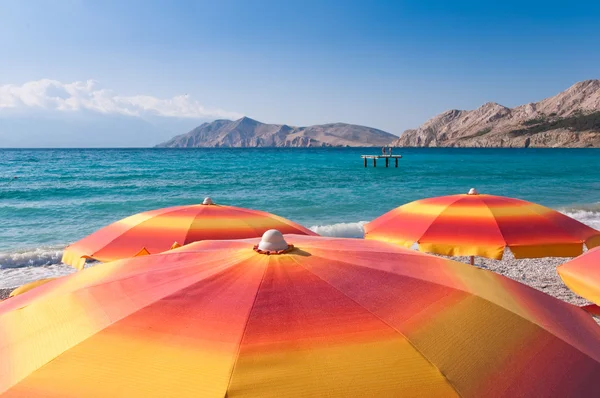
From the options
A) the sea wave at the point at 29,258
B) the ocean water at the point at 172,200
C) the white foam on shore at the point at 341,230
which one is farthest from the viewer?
the white foam on shore at the point at 341,230

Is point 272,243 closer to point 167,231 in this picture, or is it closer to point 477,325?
point 477,325

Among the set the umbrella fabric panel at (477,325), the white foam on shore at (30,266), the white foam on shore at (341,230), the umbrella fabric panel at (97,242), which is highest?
the umbrella fabric panel at (477,325)

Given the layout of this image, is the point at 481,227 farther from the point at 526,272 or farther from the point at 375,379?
the point at 526,272

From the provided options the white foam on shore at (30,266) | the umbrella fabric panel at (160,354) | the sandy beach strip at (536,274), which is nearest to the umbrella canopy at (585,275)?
the umbrella fabric panel at (160,354)

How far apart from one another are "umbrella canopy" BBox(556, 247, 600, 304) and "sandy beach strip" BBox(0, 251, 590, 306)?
17.7ft

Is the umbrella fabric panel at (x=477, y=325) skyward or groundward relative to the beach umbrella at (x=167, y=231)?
skyward

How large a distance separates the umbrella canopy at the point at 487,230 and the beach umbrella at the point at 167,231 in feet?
5.15

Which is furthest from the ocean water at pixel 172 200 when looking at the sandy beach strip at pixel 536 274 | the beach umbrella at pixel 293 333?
the beach umbrella at pixel 293 333

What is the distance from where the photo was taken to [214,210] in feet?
20.6

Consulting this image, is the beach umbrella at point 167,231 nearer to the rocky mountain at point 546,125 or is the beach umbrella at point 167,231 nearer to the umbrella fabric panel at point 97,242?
the umbrella fabric panel at point 97,242

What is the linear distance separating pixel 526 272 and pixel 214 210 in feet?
27.9

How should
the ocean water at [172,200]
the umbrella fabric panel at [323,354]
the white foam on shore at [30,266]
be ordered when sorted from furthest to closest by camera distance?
the ocean water at [172,200]
the white foam on shore at [30,266]
the umbrella fabric panel at [323,354]

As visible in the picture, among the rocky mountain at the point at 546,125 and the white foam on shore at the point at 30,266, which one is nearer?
the white foam on shore at the point at 30,266

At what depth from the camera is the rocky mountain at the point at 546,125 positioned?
136575 millimetres
